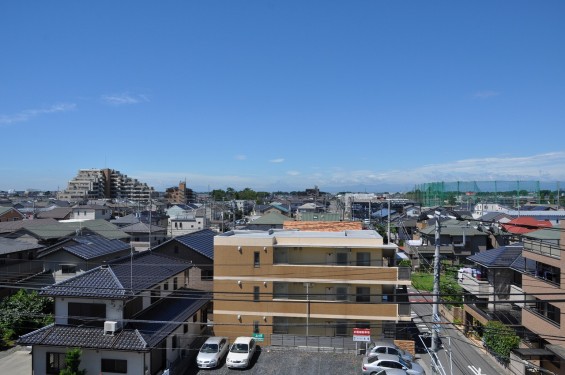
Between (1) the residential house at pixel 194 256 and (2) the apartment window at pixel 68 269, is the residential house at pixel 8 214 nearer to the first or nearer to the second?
(2) the apartment window at pixel 68 269

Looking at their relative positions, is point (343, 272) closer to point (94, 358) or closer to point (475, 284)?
point (475, 284)

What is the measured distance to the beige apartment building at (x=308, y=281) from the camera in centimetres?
1786

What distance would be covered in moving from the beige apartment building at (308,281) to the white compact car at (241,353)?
1403mm

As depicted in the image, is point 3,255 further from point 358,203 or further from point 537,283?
point 358,203

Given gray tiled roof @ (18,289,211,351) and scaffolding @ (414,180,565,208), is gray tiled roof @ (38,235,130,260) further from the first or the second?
scaffolding @ (414,180,565,208)

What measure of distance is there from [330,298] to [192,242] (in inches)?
372

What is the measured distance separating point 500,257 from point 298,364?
10.8 meters

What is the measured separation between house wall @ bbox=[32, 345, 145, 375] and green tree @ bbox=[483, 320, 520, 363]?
12698mm

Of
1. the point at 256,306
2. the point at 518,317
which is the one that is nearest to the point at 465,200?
the point at 518,317

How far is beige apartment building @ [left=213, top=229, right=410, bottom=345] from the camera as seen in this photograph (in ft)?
58.6

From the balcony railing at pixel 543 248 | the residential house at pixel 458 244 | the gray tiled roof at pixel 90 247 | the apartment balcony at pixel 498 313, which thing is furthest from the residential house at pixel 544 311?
the gray tiled roof at pixel 90 247

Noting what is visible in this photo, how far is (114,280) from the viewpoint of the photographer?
14.8m

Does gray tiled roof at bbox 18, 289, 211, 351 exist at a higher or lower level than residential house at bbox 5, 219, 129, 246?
lower

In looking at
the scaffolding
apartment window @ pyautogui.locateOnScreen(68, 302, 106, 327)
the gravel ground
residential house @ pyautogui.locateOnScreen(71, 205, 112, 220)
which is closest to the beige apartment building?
the gravel ground
